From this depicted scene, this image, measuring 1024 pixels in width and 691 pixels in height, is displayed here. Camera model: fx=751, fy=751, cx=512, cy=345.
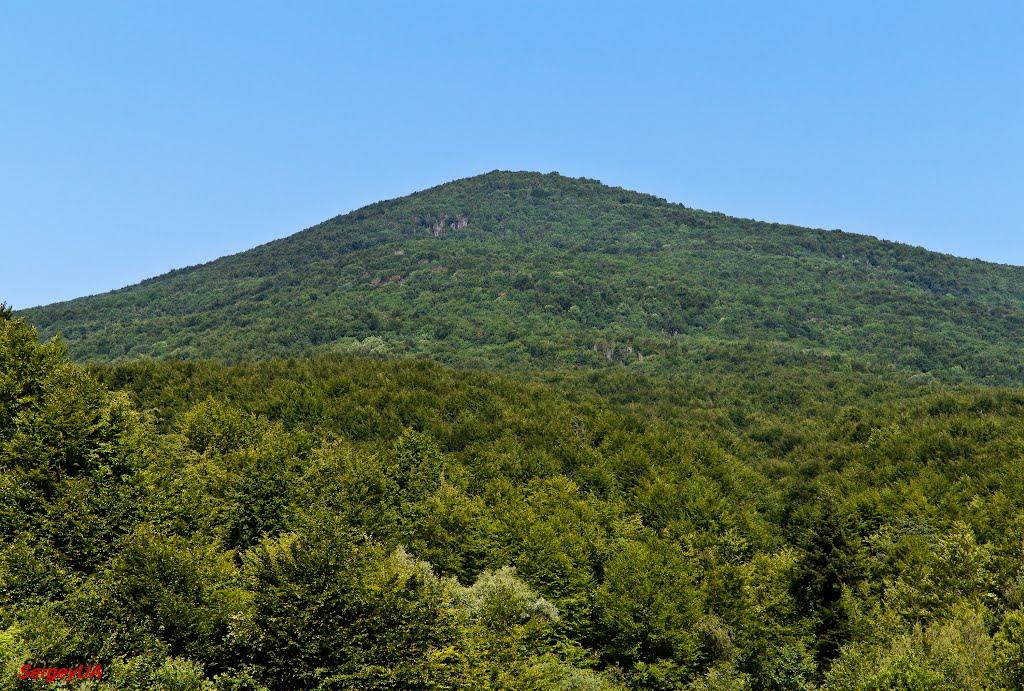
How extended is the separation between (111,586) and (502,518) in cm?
3748

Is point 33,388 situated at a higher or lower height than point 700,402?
higher

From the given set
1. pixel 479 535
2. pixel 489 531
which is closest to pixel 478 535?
pixel 479 535

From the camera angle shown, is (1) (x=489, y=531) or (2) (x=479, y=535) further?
(1) (x=489, y=531)

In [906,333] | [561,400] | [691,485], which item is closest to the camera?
[691,485]

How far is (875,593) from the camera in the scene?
65625 millimetres

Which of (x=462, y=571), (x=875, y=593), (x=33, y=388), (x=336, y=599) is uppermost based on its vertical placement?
(x=33, y=388)

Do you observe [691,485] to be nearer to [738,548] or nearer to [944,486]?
[738,548]

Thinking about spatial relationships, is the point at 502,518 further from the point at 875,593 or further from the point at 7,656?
the point at 7,656

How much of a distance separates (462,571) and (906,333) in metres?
162

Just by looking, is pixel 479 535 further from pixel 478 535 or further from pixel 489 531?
pixel 489 531

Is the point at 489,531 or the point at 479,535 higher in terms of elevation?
the point at 489,531

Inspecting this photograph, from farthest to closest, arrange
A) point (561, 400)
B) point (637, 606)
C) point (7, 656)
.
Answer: point (561, 400)
point (637, 606)
point (7, 656)

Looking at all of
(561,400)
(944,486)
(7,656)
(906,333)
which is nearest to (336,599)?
(7,656)

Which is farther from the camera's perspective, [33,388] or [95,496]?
[33,388]
